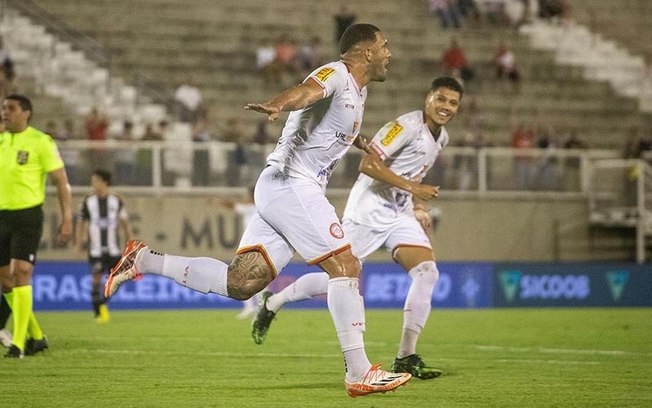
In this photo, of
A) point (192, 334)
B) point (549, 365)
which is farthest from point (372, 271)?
point (549, 365)

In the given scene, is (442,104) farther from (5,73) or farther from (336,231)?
→ (5,73)

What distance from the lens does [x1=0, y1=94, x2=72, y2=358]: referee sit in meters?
13.4

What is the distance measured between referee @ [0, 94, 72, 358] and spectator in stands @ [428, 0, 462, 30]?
24.2 m

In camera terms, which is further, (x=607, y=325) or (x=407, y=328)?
(x=607, y=325)

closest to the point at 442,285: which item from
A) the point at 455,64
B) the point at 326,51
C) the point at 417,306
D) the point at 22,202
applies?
the point at 455,64

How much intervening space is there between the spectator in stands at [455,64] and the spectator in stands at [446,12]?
2.25 meters

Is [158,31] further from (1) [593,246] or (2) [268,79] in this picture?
(1) [593,246]

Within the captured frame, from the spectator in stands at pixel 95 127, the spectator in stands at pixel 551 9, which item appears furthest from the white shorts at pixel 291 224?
the spectator in stands at pixel 551 9

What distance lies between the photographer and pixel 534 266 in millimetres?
26703

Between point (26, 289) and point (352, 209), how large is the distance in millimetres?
3209

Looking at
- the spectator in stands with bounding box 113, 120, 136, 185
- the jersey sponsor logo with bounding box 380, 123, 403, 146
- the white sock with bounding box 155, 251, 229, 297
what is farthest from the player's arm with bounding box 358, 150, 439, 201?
the spectator in stands with bounding box 113, 120, 136, 185

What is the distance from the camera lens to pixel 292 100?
920 cm

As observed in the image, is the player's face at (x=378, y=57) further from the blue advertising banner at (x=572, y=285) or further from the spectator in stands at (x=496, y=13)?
the spectator in stands at (x=496, y=13)

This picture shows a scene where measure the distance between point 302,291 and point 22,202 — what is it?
308 centimetres
